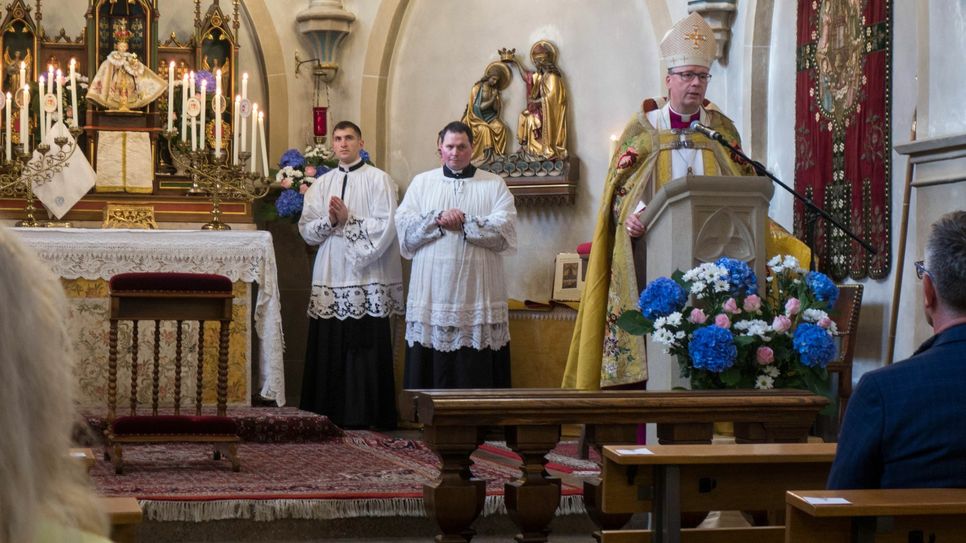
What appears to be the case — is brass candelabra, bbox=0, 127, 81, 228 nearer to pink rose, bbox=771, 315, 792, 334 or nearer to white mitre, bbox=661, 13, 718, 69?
white mitre, bbox=661, 13, 718, 69

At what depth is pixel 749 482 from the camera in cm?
366

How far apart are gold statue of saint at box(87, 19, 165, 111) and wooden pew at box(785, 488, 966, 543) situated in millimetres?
6999

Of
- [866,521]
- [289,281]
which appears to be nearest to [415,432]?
[289,281]

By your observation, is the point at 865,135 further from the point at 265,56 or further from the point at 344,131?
the point at 265,56

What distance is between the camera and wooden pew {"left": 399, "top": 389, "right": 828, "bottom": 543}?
4254 millimetres

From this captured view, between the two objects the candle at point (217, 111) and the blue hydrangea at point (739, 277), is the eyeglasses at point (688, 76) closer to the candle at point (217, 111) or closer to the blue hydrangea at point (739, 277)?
the blue hydrangea at point (739, 277)

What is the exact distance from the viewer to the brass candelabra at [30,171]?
8.37 m

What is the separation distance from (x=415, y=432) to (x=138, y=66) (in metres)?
2.97

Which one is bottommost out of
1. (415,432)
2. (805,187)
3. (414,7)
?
(415,432)

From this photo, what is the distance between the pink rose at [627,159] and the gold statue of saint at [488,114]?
→ 3.73 m

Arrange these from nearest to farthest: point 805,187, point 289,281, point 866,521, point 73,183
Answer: point 866,521 → point 805,187 → point 73,183 → point 289,281

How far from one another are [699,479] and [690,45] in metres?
2.89

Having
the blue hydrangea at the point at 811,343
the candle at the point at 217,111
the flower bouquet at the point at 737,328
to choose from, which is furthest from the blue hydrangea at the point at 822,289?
the candle at the point at 217,111

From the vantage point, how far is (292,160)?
933 cm
